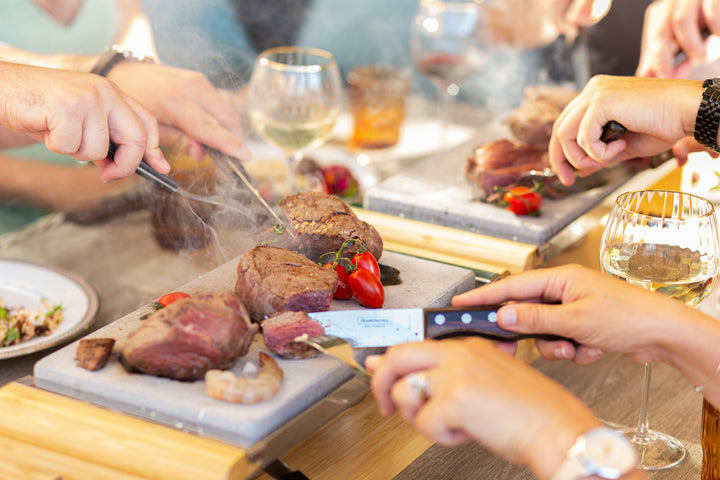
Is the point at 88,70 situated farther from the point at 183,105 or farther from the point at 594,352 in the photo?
the point at 594,352

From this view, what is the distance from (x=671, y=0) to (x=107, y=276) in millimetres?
1706

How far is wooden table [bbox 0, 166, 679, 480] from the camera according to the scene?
4.23 ft

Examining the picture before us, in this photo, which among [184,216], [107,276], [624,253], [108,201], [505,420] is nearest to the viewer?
[505,420]

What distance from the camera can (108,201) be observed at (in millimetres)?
2166

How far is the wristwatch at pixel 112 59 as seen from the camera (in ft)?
5.86

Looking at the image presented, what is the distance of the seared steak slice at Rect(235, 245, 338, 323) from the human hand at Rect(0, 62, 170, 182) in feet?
1.04

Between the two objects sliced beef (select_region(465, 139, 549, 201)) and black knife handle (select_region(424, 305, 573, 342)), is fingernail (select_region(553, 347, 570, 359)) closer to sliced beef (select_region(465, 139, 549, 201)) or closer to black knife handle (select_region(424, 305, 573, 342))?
black knife handle (select_region(424, 305, 573, 342))

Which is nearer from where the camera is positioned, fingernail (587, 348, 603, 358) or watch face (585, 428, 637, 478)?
watch face (585, 428, 637, 478)

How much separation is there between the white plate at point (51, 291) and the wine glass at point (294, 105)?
0.64 meters

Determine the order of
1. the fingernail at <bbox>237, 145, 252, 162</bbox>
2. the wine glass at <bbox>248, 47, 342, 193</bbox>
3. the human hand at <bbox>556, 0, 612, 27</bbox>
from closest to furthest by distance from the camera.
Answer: the fingernail at <bbox>237, 145, 252, 162</bbox> → the wine glass at <bbox>248, 47, 342, 193</bbox> → the human hand at <bbox>556, 0, 612, 27</bbox>

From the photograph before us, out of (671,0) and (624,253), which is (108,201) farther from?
(671,0)

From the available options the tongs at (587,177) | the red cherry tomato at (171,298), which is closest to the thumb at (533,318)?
the red cherry tomato at (171,298)

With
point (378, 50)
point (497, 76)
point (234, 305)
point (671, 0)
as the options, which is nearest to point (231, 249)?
point (234, 305)

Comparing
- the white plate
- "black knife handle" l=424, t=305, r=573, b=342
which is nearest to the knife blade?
"black knife handle" l=424, t=305, r=573, b=342
